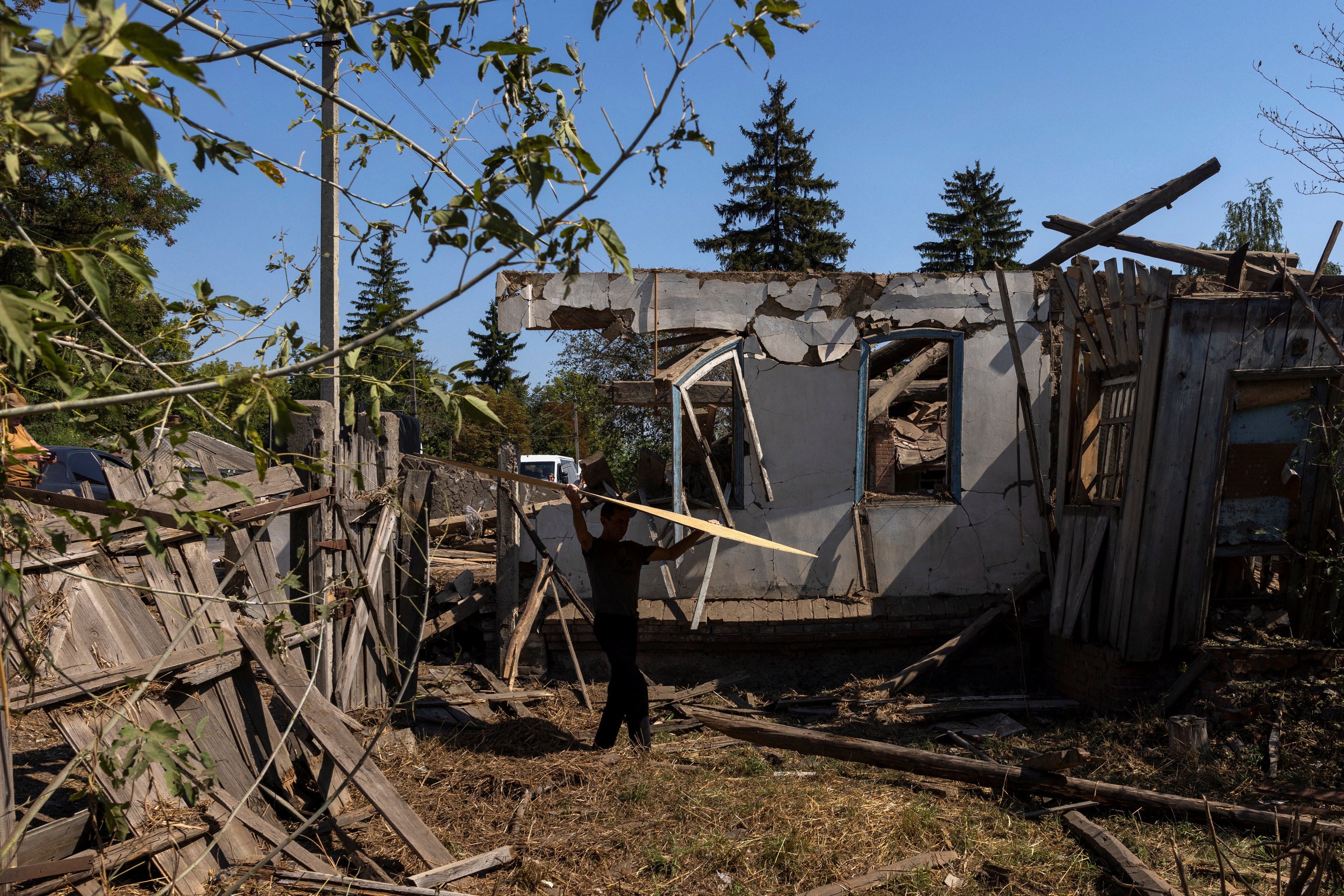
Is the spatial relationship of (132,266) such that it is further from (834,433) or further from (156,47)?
(834,433)

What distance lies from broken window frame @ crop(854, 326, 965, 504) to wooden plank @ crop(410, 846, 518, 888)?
5344 millimetres

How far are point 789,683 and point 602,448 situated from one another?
19495 mm

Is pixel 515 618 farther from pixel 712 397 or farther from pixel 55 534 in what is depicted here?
pixel 55 534

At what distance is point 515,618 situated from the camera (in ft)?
27.3

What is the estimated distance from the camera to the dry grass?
424cm

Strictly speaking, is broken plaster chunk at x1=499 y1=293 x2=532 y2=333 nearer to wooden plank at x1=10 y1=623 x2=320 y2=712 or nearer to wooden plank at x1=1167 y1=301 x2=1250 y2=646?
wooden plank at x1=10 y1=623 x2=320 y2=712

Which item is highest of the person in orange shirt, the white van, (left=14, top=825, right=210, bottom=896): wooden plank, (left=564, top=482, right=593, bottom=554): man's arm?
the person in orange shirt

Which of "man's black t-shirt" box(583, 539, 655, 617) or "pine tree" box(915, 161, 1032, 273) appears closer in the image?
"man's black t-shirt" box(583, 539, 655, 617)

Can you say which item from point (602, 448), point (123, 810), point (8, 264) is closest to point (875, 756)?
point (123, 810)

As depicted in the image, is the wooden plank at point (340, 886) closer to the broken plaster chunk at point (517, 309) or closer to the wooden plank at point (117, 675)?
the wooden plank at point (117, 675)

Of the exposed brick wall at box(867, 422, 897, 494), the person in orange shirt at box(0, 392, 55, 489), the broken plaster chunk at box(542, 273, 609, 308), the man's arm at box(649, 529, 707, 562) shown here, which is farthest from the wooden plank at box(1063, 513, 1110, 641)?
the person in orange shirt at box(0, 392, 55, 489)

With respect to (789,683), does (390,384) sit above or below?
above

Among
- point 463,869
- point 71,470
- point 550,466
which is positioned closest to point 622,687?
point 463,869

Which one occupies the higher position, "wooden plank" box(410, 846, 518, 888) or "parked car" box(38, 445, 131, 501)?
"parked car" box(38, 445, 131, 501)
